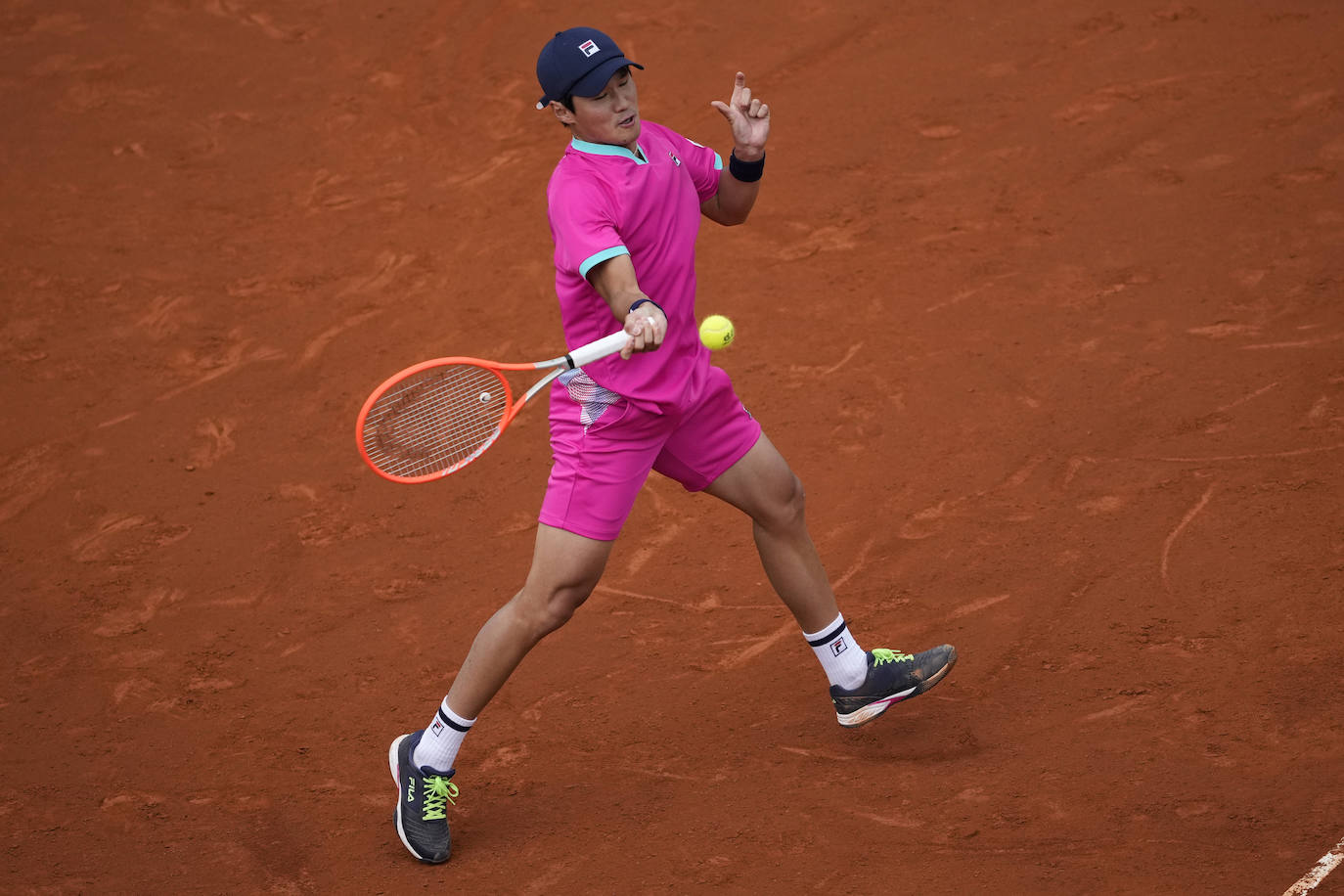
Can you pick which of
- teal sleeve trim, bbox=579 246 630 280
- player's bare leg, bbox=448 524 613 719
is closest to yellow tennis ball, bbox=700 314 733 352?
teal sleeve trim, bbox=579 246 630 280

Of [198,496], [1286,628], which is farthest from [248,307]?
[1286,628]

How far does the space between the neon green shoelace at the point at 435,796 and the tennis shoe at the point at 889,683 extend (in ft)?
3.95

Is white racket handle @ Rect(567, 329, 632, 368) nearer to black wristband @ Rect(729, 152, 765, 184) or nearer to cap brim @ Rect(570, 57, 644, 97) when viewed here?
cap brim @ Rect(570, 57, 644, 97)

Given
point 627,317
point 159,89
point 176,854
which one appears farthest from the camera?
point 159,89

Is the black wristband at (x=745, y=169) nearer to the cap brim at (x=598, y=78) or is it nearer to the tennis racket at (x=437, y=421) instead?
the cap brim at (x=598, y=78)

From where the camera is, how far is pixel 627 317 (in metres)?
3.39

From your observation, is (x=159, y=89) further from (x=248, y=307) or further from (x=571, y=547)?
(x=571, y=547)

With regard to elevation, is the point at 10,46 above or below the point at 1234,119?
above

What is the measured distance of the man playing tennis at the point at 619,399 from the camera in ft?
11.6

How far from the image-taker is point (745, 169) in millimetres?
4031

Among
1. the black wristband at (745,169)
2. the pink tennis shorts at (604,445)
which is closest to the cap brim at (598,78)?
the black wristband at (745,169)

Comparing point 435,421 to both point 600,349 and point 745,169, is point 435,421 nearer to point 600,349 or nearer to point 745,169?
point 600,349

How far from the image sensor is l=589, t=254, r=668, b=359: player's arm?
3.35 metres

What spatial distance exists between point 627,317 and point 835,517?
2.25 meters
